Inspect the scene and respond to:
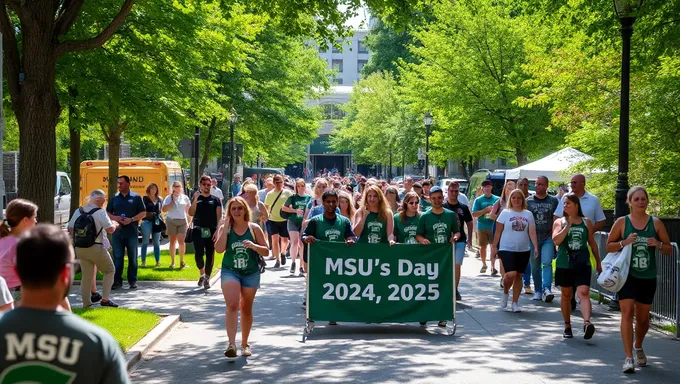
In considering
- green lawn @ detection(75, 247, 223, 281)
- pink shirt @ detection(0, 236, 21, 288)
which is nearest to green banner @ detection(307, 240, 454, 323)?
pink shirt @ detection(0, 236, 21, 288)

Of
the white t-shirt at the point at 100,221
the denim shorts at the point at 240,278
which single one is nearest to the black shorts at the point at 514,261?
the denim shorts at the point at 240,278

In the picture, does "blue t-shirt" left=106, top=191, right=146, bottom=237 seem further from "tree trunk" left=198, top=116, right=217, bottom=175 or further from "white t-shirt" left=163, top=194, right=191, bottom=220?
"tree trunk" left=198, top=116, right=217, bottom=175

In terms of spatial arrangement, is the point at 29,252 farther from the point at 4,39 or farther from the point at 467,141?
the point at 467,141

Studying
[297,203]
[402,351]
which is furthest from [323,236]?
[297,203]

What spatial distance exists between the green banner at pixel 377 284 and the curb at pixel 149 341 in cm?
179

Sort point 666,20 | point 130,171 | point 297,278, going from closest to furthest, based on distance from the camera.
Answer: point 666,20 < point 297,278 < point 130,171

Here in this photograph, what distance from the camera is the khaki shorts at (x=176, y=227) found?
20188 millimetres

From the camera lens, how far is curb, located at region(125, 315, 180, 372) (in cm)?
991

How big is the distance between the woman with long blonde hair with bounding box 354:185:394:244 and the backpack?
11.5 ft

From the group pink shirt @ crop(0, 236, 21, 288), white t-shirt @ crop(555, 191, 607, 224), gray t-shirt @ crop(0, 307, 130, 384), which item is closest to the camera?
gray t-shirt @ crop(0, 307, 130, 384)

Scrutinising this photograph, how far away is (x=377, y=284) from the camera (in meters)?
12.2

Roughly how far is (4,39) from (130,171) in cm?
1543

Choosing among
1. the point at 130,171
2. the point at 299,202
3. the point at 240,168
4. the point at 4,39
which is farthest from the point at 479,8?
the point at 4,39

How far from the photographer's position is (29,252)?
11.8ft
